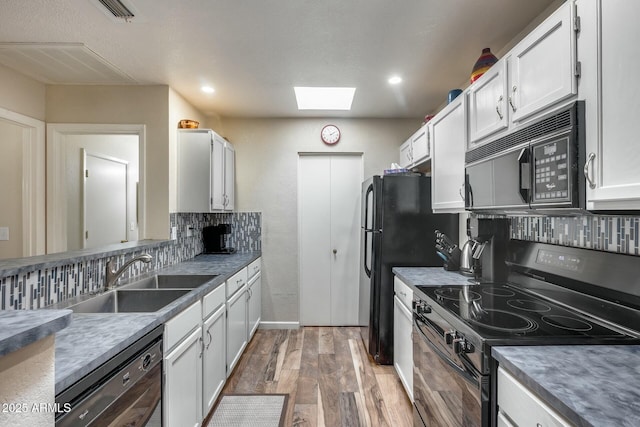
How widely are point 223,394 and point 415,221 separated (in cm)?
207

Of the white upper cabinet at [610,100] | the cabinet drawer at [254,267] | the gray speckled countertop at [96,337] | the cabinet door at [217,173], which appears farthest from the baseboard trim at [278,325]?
the white upper cabinet at [610,100]

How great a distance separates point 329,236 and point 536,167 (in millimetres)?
2746

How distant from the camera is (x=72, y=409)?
89cm

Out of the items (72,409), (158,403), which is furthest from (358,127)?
(72,409)

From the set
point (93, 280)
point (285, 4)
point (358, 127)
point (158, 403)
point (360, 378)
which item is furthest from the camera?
point (358, 127)

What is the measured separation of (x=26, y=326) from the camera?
52 centimetres

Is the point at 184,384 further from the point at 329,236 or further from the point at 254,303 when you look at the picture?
the point at 329,236

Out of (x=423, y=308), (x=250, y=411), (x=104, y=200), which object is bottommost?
(x=250, y=411)

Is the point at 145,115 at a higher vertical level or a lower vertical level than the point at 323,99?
lower

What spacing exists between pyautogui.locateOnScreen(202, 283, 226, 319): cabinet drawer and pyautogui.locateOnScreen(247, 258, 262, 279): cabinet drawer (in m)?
0.83

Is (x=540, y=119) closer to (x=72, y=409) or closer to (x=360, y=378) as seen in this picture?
(x=72, y=409)

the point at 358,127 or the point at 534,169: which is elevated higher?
the point at 358,127

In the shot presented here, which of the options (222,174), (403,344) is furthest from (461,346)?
(222,174)

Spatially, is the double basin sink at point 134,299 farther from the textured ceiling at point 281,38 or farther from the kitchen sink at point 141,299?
the textured ceiling at point 281,38
